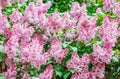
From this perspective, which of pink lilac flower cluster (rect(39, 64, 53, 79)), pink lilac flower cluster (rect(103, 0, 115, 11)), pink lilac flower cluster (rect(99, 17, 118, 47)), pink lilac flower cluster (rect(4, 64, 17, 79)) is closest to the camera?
pink lilac flower cluster (rect(39, 64, 53, 79))

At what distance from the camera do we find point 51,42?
4180mm

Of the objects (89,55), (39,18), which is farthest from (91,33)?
(39,18)

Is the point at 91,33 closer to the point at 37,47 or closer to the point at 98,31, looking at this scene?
the point at 98,31

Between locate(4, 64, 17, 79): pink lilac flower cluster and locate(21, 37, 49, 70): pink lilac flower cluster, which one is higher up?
locate(21, 37, 49, 70): pink lilac flower cluster

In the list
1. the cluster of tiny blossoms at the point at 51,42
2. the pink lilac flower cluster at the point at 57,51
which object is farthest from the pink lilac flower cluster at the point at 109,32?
the pink lilac flower cluster at the point at 57,51

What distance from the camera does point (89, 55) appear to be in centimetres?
397

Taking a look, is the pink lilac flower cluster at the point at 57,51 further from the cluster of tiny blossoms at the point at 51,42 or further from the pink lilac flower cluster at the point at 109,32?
the pink lilac flower cluster at the point at 109,32

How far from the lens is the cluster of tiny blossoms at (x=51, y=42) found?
3.70 m

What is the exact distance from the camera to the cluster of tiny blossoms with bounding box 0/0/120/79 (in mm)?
3701

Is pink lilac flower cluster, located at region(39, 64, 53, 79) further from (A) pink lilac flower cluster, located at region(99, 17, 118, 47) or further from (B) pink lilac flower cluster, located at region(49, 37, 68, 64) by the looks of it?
(A) pink lilac flower cluster, located at region(99, 17, 118, 47)

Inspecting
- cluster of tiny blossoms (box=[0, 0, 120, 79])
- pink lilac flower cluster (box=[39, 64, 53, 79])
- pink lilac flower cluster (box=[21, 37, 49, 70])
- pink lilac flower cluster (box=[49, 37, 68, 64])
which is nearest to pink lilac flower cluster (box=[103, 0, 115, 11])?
cluster of tiny blossoms (box=[0, 0, 120, 79])

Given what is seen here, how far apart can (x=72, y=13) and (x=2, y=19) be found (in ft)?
3.69

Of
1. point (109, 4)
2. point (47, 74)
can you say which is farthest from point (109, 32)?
point (109, 4)

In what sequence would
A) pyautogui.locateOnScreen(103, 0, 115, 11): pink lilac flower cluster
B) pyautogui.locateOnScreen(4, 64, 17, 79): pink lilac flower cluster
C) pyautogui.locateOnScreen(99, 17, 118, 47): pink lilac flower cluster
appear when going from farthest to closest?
pyautogui.locateOnScreen(103, 0, 115, 11): pink lilac flower cluster, pyautogui.locateOnScreen(99, 17, 118, 47): pink lilac flower cluster, pyautogui.locateOnScreen(4, 64, 17, 79): pink lilac flower cluster
